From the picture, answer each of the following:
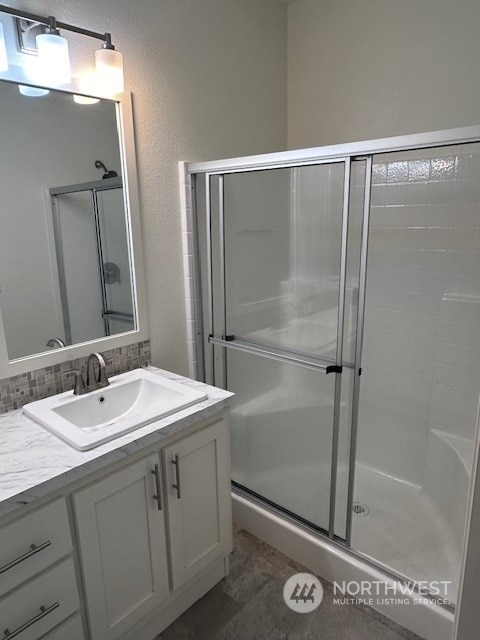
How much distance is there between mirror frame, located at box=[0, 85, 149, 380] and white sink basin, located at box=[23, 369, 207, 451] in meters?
0.14

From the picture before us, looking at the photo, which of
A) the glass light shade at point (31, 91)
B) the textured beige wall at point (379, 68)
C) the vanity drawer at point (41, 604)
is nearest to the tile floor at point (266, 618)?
the vanity drawer at point (41, 604)

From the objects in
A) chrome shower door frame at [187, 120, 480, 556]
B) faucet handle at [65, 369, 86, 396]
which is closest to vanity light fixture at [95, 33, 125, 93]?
chrome shower door frame at [187, 120, 480, 556]

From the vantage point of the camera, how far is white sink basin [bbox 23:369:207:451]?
1.40 m

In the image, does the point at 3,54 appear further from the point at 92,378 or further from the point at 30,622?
the point at 30,622

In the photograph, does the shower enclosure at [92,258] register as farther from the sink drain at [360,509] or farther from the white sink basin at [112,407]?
the sink drain at [360,509]

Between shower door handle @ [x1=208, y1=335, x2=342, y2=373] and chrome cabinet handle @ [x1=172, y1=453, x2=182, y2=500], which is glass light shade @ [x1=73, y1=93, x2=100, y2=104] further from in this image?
chrome cabinet handle @ [x1=172, y1=453, x2=182, y2=500]

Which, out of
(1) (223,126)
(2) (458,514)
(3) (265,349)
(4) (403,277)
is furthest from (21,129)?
(2) (458,514)

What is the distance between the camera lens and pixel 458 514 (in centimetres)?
198

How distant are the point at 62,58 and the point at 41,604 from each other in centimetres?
175

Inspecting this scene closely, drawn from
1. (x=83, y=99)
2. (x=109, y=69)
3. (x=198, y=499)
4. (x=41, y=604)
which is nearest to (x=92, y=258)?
(x=83, y=99)

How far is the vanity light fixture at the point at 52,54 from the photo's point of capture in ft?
4.74

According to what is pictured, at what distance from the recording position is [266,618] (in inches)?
67.9

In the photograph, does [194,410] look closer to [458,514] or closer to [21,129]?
[21,129]

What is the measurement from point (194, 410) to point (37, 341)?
2.21 feet
